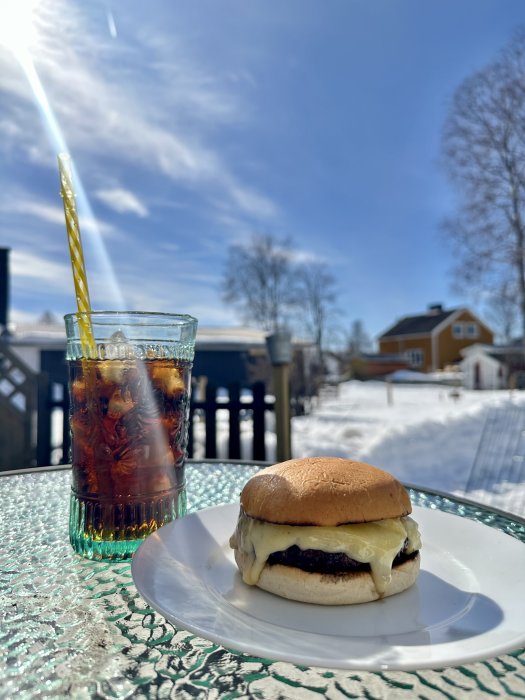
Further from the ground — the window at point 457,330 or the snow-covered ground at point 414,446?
the window at point 457,330

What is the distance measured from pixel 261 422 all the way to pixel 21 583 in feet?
13.0

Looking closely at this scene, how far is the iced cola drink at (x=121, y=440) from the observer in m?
1.08

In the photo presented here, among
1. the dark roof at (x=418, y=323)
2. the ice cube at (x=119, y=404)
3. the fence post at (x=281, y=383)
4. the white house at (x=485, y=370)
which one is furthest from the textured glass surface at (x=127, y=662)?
the dark roof at (x=418, y=323)

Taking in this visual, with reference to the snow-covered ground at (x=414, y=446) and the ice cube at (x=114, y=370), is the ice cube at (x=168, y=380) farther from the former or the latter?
the snow-covered ground at (x=414, y=446)

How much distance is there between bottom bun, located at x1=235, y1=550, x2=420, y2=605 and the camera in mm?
847

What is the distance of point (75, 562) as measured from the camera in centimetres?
105

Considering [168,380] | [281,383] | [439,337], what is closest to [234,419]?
[281,383]

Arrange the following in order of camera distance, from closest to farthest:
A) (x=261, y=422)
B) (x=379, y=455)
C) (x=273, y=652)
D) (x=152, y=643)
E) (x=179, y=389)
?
1. (x=273, y=652)
2. (x=152, y=643)
3. (x=179, y=389)
4. (x=261, y=422)
5. (x=379, y=455)

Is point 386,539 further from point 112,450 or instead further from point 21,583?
point 21,583

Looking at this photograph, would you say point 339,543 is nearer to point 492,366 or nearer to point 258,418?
point 258,418

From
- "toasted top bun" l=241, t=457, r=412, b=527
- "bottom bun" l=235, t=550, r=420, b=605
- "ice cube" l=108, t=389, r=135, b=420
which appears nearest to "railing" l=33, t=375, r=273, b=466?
"ice cube" l=108, t=389, r=135, b=420

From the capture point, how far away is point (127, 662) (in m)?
0.68

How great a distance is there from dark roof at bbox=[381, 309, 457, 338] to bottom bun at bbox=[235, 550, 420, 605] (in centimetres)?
4333

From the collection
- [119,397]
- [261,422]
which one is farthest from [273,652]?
[261,422]
